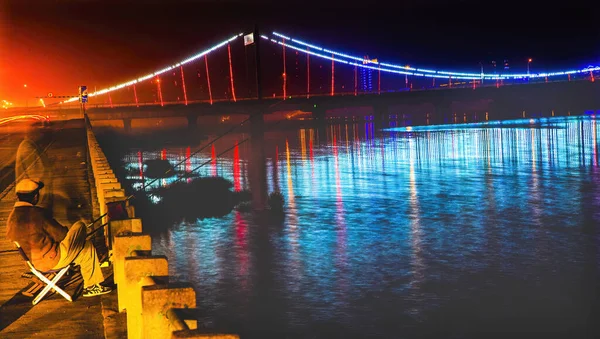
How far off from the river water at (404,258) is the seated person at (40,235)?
268 cm

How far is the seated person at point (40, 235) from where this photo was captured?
7727mm

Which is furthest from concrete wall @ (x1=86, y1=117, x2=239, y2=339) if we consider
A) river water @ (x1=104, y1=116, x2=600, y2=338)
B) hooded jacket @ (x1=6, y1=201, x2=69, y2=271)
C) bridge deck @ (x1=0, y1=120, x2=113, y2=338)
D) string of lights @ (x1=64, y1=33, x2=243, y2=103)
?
string of lights @ (x1=64, y1=33, x2=243, y2=103)

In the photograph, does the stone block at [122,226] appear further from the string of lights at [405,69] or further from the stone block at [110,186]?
the string of lights at [405,69]

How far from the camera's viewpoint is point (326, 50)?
108750 millimetres

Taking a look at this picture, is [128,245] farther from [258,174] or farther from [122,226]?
[258,174]

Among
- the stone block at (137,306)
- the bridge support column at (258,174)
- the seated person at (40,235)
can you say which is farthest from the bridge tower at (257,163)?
the stone block at (137,306)

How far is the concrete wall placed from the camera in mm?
4746

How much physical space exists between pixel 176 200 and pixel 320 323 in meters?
15.0

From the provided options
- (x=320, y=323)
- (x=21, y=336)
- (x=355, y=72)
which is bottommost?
(x=320, y=323)

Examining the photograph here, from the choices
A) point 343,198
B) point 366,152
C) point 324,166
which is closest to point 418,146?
point 366,152

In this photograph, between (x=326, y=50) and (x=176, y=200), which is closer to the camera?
(x=176, y=200)

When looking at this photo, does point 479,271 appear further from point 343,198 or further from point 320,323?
point 343,198

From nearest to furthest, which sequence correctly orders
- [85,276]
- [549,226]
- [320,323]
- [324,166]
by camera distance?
[85,276], [320,323], [549,226], [324,166]

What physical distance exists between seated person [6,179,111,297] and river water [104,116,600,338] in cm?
268
